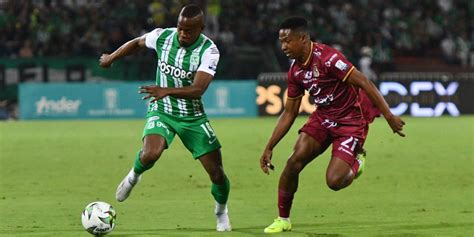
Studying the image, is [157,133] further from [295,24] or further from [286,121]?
[295,24]

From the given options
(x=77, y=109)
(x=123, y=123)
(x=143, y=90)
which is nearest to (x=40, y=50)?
(x=77, y=109)

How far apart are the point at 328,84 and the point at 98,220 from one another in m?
2.52

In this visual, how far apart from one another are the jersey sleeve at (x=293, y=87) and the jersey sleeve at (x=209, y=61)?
28.8 inches

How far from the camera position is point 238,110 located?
93.0 ft

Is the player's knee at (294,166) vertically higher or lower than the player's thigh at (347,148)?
lower

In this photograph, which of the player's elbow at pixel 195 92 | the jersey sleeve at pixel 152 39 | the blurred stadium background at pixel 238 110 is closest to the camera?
the player's elbow at pixel 195 92

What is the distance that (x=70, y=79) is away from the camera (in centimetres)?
2908

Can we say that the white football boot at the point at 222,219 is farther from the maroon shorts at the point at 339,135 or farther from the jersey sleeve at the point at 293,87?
the jersey sleeve at the point at 293,87

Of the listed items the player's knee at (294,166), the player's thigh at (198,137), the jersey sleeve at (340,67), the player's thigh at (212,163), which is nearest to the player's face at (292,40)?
the jersey sleeve at (340,67)

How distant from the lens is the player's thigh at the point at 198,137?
974 cm

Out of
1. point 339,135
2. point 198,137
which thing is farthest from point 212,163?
point 339,135

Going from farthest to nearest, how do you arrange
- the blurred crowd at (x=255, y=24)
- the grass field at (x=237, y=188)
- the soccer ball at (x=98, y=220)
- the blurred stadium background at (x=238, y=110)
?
1. the blurred crowd at (x=255, y=24)
2. the blurred stadium background at (x=238, y=110)
3. the grass field at (x=237, y=188)
4. the soccer ball at (x=98, y=220)

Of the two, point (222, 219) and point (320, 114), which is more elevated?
point (320, 114)

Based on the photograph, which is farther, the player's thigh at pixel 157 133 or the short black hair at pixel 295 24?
the player's thigh at pixel 157 133
